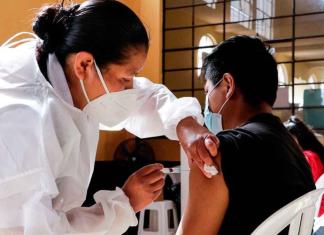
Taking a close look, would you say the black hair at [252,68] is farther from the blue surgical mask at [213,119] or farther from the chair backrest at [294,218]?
the chair backrest at [294,218]

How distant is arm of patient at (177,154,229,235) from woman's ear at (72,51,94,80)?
1.08 feet

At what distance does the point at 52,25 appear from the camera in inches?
40.6

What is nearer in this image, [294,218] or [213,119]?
[294,218]

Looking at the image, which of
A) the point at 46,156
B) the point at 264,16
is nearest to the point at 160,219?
the point at 264,16

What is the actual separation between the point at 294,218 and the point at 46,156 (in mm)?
517

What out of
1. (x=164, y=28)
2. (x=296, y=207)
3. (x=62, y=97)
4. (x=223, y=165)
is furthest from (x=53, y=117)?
(x=164, y=28)

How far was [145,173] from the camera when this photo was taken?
109cm

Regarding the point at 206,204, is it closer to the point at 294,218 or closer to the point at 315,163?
the point at 294,218

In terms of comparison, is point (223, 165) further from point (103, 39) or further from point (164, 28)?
point (164, 28)

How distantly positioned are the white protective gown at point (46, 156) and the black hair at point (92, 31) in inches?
1.7

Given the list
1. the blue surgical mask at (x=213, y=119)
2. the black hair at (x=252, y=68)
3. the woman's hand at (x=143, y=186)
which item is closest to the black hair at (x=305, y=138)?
the blue surgical mask at (x=213, y=119)

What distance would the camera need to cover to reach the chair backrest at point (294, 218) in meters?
0.88

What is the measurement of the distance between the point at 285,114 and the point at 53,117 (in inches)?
153

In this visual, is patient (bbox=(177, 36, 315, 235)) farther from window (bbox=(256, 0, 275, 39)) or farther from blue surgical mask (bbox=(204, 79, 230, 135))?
window (bbox=(256, 0, 275, 39))
